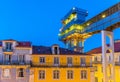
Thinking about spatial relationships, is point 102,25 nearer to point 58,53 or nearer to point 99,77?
point 58,53

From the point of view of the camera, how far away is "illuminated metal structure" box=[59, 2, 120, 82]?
40000mm

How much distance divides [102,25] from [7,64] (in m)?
22.4

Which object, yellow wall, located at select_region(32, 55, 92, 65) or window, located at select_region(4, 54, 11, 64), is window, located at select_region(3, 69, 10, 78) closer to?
window, located at select_region(4, 54, 11, 64)

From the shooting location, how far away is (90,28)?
5084 cm

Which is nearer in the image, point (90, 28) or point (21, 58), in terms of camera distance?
point (90, 28)

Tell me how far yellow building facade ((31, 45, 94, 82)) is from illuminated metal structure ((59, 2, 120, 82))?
5560mm

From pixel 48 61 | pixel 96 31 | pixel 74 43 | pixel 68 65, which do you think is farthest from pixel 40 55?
pixel 74 43

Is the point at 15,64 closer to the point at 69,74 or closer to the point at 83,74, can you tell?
the point at 69,74

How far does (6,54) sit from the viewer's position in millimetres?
58406

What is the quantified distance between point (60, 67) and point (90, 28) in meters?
11.9

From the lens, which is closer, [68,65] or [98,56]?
[68,65]

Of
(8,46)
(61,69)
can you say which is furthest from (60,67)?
(8,46)

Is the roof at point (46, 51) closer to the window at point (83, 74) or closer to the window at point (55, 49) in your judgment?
the window at point (55, 49)

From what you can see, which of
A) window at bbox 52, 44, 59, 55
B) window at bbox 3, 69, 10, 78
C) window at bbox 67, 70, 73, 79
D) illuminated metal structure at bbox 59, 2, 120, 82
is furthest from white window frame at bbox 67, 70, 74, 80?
window at bbox 3, 69, 10, 78
